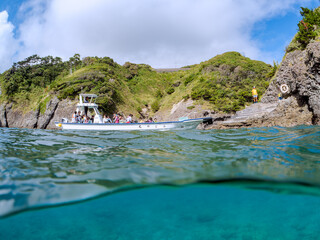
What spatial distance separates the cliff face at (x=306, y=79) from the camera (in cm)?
1335

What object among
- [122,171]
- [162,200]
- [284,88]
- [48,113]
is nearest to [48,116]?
Answer: [48,113]

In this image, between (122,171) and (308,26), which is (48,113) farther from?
(308,26)

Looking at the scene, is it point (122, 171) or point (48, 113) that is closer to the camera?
point (122, 171)

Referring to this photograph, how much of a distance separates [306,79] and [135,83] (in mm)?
44278

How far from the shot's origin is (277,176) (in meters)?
3.69

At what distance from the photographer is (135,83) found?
2138 inches

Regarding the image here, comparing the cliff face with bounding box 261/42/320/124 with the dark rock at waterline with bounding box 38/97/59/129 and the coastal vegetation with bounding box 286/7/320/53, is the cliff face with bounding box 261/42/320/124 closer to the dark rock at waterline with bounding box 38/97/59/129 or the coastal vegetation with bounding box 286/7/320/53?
the coastal vegetation with bounding box 286/7/320/53

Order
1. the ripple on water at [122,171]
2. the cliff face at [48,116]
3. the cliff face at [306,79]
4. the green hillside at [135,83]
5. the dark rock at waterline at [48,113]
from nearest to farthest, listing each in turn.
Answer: the ripple on water at [122,171] → the cliff face at [306,79] → the green hillside at [135,83] → the cliff face at [48,116] → the dark rock at waterline at [48,113]

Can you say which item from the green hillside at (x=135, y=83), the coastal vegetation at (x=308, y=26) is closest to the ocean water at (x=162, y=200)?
the coastal vegetation at (x=308, y=26)

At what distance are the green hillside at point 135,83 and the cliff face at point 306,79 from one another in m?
9.13

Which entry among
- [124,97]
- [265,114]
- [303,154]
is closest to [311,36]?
[265,114]

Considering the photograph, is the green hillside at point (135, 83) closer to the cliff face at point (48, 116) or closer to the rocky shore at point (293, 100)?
the cliff face at point (48, 116)

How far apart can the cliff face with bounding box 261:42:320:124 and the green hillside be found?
9.13 metres

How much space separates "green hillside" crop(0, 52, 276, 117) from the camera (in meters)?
30.8
